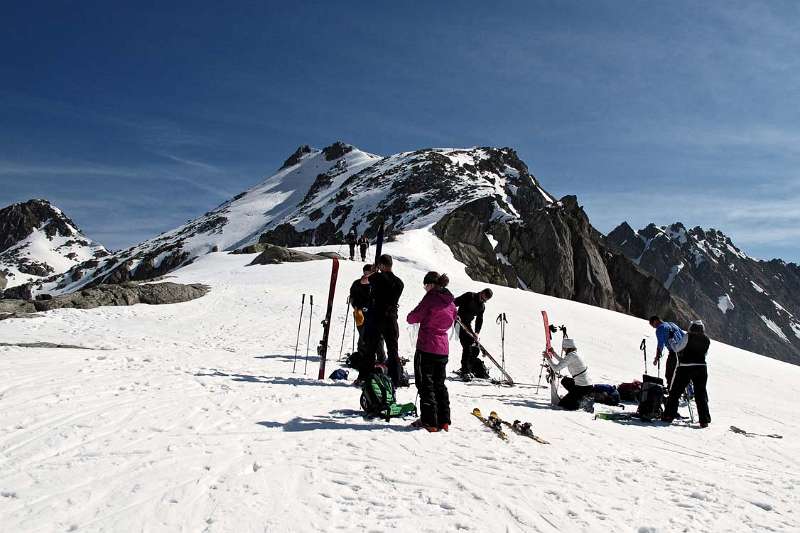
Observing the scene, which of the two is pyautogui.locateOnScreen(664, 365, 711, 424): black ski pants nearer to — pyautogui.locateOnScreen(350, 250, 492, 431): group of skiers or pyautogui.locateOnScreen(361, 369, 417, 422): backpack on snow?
pyautogui.locateOnScreen(350, 250, 492, 431): group of skiers

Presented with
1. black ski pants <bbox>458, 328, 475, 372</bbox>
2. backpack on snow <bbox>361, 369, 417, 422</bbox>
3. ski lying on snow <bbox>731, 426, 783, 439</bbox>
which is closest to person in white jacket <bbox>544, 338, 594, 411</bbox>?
ski lying on snow <bbox>731, 426, 783, 439</bbox>

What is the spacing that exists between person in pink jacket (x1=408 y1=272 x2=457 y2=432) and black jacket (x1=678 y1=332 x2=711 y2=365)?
5151mm

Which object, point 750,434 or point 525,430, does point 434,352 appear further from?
point 750,434

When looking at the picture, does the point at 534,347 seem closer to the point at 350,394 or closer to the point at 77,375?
the point at 350,394

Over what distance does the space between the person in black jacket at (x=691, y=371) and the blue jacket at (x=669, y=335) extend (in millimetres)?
405

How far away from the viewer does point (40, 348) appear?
37.1ft

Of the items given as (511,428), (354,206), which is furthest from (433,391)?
(354,206)

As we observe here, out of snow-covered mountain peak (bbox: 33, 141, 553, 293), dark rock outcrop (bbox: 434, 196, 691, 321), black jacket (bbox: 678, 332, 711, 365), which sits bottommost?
black jacket (bbox: 678, 332, 711, 365)

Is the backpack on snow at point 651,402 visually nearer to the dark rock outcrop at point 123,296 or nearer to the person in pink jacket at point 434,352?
the person in pink jacket at point 434,352

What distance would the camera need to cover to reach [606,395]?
10680 mm

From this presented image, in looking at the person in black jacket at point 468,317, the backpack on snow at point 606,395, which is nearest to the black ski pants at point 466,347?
the person in black jacket at point 468,317

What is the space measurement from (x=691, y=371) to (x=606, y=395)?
6.31 ft

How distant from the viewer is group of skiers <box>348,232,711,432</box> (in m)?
7.00

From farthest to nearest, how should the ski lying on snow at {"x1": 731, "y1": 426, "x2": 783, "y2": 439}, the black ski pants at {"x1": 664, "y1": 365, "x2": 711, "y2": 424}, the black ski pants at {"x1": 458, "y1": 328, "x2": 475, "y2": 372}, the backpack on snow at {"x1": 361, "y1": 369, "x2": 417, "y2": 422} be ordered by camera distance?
the black ski pants at {"x1": 458, "y1": 328, "x2": 475, "y2": 372} < the black ski pants at {"x1": 664, "y1": 365, "x2": 711, "y2": 424} < the ski lying on snow at {"x1": 731, "y1": 426, "x2": 783, "y2": 439} < the backpack on snow at {"x1": 361, "y1": 369, "x2": 417, "y2": 422}
